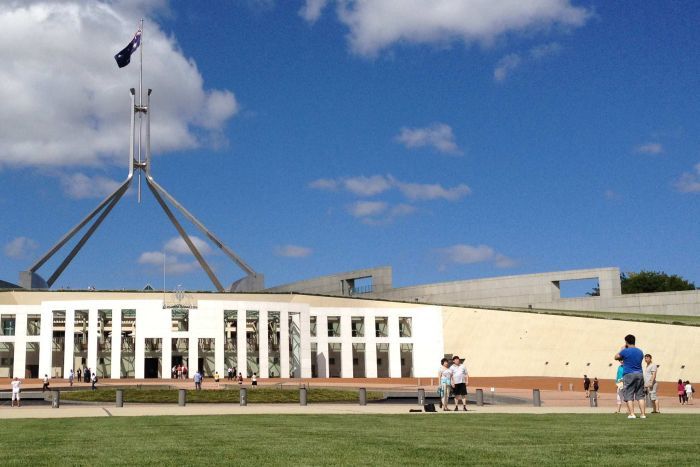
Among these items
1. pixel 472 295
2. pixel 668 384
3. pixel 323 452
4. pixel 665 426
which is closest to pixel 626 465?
pixel 323 452

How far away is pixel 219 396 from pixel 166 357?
25.2 meters

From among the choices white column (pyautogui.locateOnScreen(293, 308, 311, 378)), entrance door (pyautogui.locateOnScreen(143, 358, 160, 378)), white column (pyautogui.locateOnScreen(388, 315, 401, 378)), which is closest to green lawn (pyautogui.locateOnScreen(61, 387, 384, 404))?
entrance door (pyautogui.locateOnScreen(143, 358, 160, 378))

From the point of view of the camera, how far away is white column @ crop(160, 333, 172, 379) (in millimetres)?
59750

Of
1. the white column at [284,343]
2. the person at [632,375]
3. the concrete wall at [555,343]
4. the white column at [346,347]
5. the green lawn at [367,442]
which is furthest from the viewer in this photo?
the white column at [346,347]

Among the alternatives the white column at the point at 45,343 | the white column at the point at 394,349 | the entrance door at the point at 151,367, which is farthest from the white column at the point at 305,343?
the white column at the point at 45,343

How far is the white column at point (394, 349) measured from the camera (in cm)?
6750

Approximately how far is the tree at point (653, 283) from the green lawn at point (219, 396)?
257 feet

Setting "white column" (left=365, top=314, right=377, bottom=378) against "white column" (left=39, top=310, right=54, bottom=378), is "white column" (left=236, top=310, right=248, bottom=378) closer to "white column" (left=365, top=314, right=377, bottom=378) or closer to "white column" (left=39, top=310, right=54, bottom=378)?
"white column" (left=365, top=314, right=377, bottom=378)

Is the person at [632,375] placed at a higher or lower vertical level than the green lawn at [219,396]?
higher

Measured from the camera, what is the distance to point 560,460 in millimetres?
8523

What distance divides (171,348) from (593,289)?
72.2 meters

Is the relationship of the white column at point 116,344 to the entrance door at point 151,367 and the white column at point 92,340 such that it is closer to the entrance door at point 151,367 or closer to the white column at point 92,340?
the white column at point 92,340

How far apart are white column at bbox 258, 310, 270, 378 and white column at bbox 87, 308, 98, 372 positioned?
11979 millimetres

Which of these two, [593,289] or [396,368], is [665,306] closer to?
[396,368]
